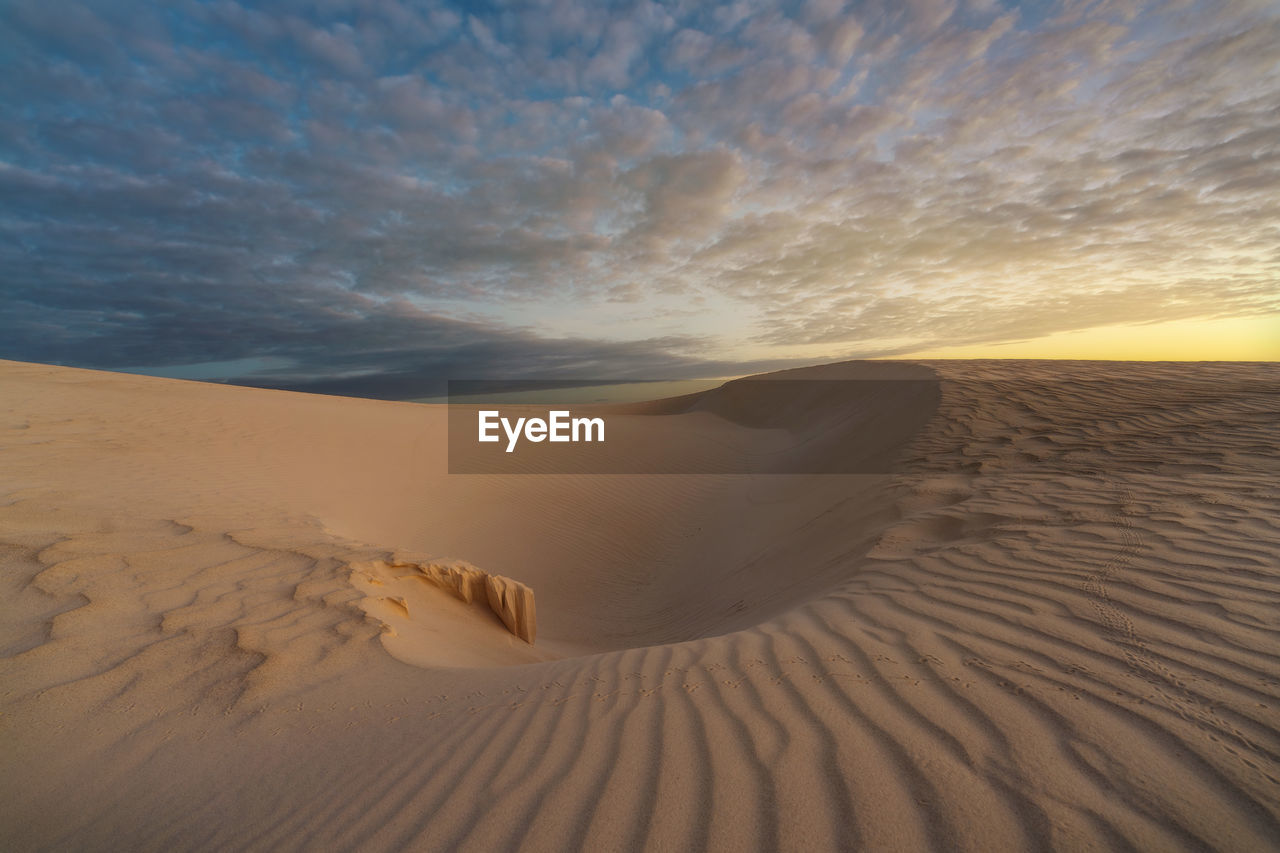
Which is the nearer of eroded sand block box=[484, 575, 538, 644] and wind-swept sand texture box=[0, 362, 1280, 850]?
wind-swept sand texture box=[0, 362, 1280, 850]

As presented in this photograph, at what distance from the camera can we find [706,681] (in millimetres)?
2424

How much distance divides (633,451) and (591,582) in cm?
673

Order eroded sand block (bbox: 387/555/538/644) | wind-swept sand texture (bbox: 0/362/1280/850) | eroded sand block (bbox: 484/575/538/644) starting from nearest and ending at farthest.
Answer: wind-swept sand texture (bbox: 0/362/1280/850)
eroded sand block (bbox: 387/555/538/644)
eroded sand block (bbox: 484/575/538/644)

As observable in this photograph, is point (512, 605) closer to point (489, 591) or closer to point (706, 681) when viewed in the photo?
point (489, 591)

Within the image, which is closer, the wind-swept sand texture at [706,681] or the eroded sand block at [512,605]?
the wind-swept sand texture at [706,681]

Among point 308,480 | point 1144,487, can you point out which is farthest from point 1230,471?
point 308,480

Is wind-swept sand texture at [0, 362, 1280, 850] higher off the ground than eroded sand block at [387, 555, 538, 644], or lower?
higher

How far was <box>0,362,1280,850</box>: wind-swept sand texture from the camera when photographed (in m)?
1.61

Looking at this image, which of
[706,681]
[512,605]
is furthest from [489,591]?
[706,681]

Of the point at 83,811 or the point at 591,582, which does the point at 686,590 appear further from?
the point at 83,811

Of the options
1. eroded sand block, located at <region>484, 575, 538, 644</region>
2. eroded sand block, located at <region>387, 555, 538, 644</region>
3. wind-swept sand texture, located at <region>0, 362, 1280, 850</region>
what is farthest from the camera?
eroded sand block, located at <region>484, 575, 538, 644</region>

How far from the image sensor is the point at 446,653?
3400 mm

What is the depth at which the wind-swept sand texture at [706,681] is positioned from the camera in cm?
161

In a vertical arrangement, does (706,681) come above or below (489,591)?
above
